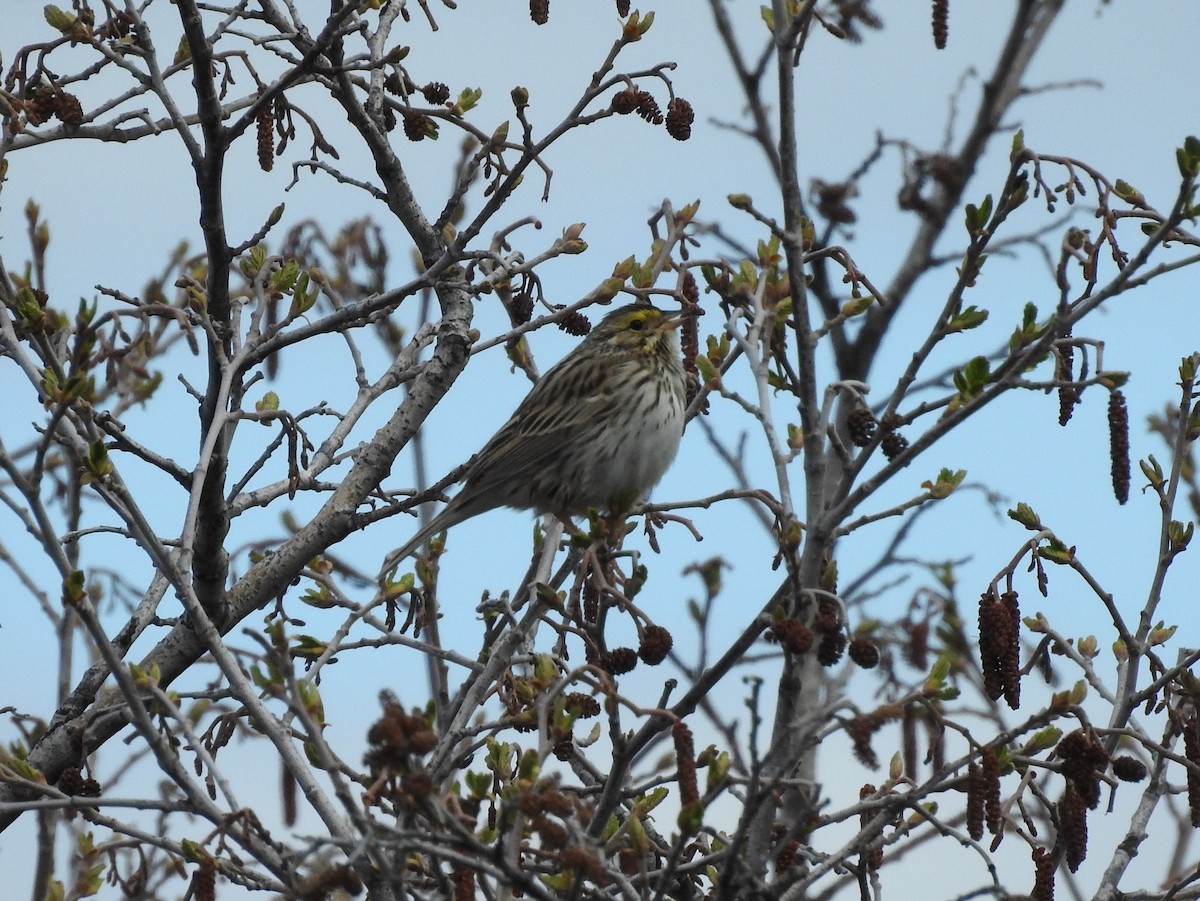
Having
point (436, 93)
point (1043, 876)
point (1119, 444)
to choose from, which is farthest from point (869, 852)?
point (436, 93)

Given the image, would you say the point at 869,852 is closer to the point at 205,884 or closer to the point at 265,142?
the point at 205,884

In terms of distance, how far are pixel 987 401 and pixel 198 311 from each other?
8.81 ft

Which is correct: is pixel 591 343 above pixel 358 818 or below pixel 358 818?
above

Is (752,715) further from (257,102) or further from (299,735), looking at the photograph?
(257,102)

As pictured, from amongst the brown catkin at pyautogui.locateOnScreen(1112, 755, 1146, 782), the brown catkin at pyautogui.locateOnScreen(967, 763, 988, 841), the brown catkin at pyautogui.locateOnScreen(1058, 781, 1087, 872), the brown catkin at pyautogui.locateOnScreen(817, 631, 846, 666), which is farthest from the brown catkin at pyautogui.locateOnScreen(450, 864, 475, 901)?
the brown catkin at pyautogui.locateOnScreen(1112, 755, 1146, 782)

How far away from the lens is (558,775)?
4141 millimetres

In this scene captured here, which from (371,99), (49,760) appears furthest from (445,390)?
(49,760)

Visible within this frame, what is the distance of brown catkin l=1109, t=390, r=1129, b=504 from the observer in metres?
4.67

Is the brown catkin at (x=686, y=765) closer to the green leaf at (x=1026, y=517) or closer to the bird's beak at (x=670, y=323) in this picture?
the green leaf at (x=1026, y=517)

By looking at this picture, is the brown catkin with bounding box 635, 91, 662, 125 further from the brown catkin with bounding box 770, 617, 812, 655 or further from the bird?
the brown catkin with bounding box 770, 617, 812, 655

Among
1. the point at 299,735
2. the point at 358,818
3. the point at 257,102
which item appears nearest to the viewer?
the point at 358,818

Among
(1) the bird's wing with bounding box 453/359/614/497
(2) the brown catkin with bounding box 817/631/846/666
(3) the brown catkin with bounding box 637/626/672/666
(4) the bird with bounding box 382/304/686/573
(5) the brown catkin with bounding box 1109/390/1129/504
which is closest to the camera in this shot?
(2) the brown catkin with bounding box 817/631/846/666

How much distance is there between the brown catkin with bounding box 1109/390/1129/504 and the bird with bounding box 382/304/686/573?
2810mm

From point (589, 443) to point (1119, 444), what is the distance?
11.1ft
